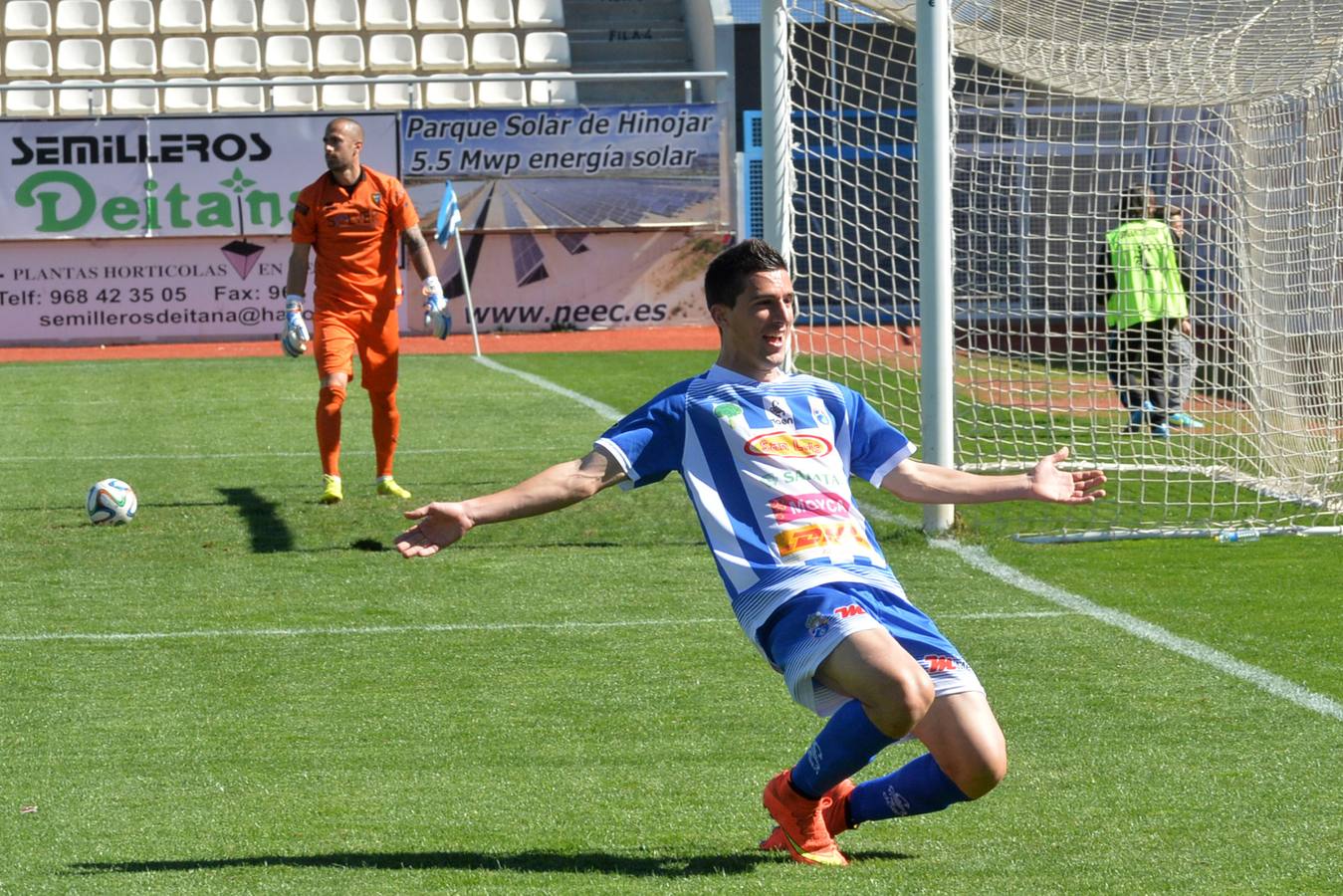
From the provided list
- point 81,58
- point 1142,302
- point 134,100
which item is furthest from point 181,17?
point 1142,302

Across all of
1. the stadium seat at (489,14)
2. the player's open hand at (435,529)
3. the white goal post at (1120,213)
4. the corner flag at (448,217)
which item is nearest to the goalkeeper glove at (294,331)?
the white goal post at (1120,213)

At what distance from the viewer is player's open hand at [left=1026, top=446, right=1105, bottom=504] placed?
4223 millimetres

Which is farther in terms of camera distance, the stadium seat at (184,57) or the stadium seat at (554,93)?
the stadium seat at (184,57)

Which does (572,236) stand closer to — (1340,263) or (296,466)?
(296,466)

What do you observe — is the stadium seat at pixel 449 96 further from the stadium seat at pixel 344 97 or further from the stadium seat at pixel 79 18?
the stadium seat at pixel 79 18

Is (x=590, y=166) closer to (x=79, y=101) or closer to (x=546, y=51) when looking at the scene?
(x=546, y=51)

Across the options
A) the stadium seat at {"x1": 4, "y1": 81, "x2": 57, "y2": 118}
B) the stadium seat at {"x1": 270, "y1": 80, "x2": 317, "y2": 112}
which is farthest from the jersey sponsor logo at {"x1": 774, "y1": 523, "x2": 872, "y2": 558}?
the stadium seat at {"x1": 4, "y1": 81, "x2": 57, "y2": 118}

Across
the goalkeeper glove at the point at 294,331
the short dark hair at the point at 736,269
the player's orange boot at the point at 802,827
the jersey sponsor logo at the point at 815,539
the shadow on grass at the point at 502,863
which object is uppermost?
the short dark hair at the point at 736,269

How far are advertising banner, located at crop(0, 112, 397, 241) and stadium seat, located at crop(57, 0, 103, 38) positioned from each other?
182 inches

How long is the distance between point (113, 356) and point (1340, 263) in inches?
577

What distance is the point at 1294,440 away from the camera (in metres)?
9.66

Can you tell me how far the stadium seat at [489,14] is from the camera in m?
25.7

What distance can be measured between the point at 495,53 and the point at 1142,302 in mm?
15297

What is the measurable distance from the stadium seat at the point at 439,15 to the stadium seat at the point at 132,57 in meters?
3.63
